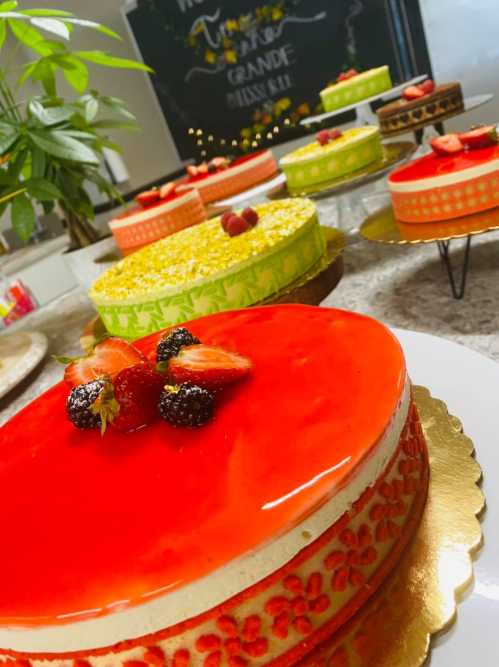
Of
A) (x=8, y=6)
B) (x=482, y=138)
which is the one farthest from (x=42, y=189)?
(x=482, y=138)

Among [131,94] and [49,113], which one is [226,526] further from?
[131,94]

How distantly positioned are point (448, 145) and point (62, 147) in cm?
150

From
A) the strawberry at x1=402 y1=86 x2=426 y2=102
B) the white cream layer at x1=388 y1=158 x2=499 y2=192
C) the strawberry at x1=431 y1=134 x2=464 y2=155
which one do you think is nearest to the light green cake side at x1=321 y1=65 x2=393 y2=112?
the strawberry at x1=402 y1=86 x2=426 y2=102

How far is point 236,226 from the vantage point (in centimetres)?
176

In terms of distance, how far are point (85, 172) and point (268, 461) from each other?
2397mm

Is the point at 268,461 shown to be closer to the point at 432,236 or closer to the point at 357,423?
the point at 357,423

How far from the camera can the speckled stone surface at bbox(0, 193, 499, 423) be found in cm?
172

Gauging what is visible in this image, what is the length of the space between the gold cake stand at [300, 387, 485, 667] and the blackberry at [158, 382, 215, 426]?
0.32 meters

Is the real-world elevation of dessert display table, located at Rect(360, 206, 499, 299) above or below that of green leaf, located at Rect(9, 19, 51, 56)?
Result: below

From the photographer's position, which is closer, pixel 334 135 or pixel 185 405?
pixel 185 405

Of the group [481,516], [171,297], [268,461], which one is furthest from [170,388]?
[171,297]

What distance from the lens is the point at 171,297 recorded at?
1.53 metres

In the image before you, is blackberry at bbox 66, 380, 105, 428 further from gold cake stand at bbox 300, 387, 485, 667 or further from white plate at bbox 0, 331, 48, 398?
white plate at bbox 0, 331, 48, 398

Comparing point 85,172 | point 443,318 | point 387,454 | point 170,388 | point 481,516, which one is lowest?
point 443,318
